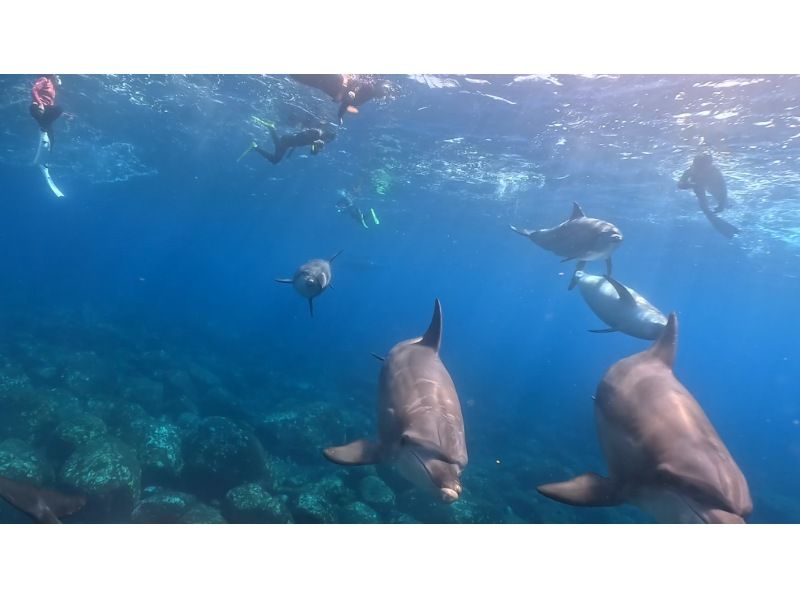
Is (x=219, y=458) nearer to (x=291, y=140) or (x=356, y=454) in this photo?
(x=356, y=454)

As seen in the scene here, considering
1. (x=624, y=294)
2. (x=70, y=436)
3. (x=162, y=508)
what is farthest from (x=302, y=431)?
(x=624, y=294)

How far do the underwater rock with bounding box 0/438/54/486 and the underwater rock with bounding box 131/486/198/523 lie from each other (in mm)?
1692

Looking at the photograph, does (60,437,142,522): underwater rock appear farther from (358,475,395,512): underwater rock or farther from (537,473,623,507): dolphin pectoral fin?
(537,473,623,507): dolphin pectoral fin

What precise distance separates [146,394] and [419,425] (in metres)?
13.0

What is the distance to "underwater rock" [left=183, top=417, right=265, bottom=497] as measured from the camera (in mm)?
8969

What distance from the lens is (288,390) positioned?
18.8 metres

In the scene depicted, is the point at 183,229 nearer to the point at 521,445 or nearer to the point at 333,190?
the point at 333,190

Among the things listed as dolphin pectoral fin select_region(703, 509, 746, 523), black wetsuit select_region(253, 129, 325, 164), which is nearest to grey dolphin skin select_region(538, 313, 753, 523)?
dolphin pectoral fin select_region(703, 509, 746, 523)

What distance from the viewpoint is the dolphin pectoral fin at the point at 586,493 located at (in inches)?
142

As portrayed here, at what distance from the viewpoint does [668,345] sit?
4883 millimetres

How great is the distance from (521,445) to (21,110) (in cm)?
2757

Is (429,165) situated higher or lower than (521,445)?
higher

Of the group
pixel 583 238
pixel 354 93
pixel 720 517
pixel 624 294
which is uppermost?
pixel 354 93
